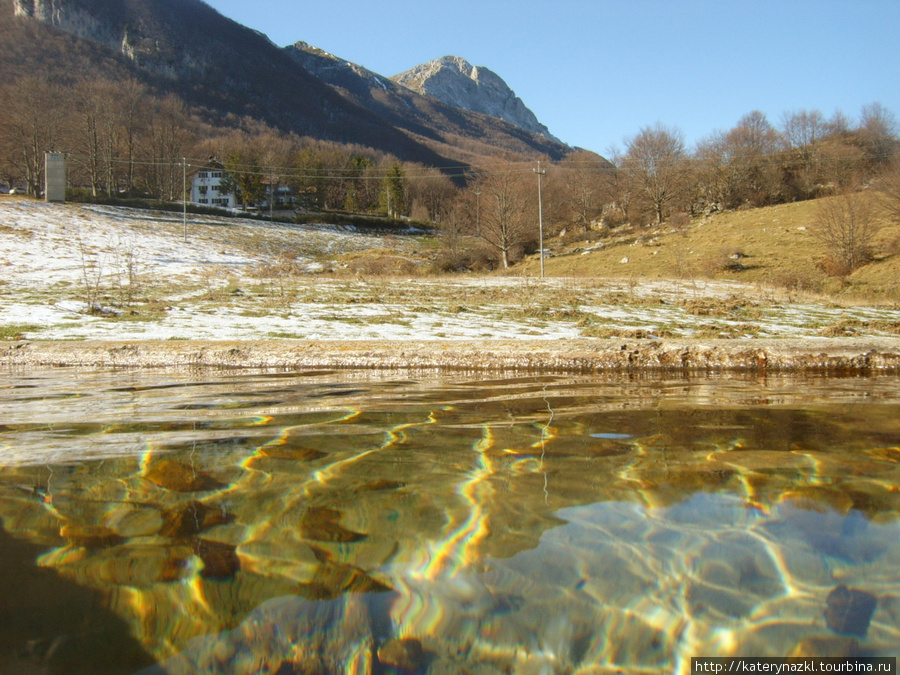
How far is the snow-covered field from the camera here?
1135cm

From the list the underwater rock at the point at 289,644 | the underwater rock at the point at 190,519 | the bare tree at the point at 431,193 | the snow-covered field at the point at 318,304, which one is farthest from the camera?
the bare tree at the point at 431,193

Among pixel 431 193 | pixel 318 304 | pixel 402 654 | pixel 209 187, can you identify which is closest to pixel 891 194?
pixel 318 304

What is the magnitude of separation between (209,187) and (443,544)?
323 feet

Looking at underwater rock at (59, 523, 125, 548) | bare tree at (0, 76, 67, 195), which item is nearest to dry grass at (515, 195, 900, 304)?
underwater rock at (59, 523, 125, 548)

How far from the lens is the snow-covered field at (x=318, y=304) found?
37.2 feet

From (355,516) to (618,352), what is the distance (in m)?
5.47

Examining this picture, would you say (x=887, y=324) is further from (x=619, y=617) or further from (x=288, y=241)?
(x=288, y=241)

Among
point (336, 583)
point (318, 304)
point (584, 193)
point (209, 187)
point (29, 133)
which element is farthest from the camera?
point (209, 187)

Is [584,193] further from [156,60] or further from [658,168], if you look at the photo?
[156,60]

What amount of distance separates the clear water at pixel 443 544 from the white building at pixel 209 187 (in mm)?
92691

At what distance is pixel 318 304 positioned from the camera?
16.3 metres

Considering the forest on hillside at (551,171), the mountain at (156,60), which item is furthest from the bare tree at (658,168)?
the mountain at (156,60)

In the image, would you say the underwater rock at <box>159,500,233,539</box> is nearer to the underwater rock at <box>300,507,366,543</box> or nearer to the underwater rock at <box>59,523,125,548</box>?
the underwater rock at <box>59,523,125,548</box>

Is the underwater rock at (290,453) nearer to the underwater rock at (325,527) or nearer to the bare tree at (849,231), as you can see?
the underwater rock at (325,527)
